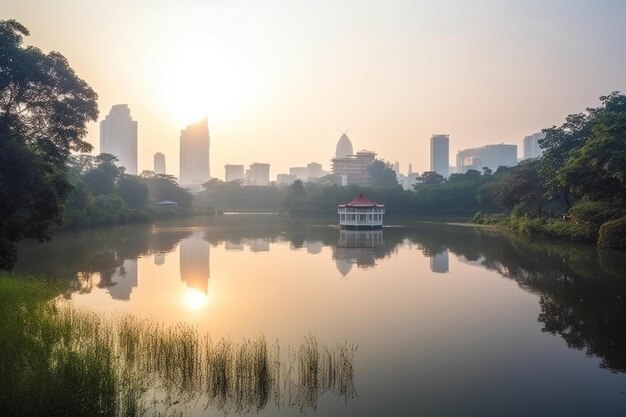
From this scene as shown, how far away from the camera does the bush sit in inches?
1126

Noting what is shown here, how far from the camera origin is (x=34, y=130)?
21.9 m

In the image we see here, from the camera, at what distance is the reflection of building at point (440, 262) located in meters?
24.2

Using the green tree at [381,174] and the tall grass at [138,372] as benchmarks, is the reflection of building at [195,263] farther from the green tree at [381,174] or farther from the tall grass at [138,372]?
the green tree at [381,174]

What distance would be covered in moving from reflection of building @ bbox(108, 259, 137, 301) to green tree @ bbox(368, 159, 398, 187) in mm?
108544

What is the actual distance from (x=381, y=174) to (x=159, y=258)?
109 metres

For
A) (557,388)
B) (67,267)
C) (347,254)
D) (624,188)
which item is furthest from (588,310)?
(67,267)

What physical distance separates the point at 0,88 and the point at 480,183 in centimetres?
7653

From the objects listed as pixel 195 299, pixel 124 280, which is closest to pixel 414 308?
pixel 195 299

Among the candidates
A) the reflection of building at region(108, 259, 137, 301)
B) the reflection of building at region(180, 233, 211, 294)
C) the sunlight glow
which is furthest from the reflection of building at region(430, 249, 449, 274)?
the reflection of building at region(108, 259, 137, 301)

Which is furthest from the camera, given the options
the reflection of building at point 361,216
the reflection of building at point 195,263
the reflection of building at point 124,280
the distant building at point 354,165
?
the distant building at point 354,165

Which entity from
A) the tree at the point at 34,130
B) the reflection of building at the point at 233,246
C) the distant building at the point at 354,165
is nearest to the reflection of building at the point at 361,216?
the reflection of building at the point at 233,246

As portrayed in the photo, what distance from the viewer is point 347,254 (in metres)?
30.0

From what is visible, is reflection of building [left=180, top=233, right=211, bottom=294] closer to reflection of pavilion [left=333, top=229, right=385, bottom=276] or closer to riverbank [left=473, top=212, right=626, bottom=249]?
reflection of pavilion [left=333, top=229, right=385, bottom=276]

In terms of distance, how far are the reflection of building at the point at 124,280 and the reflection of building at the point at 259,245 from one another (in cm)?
862
